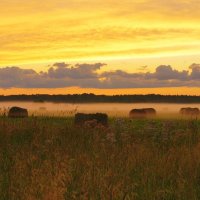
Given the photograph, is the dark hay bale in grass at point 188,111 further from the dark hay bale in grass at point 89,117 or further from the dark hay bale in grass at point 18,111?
the dark hay bale in grass at point 89,117

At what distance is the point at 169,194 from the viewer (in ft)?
25.8

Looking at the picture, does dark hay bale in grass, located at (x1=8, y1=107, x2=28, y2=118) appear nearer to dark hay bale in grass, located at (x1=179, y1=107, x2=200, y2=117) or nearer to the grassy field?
dark hay bale in grass, located at (x1=179, y1=107, x2=200, y2=117)

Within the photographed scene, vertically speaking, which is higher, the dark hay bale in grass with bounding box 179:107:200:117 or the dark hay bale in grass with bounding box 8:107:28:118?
the dark hay bale in grass with bounding box 8:107:28:118

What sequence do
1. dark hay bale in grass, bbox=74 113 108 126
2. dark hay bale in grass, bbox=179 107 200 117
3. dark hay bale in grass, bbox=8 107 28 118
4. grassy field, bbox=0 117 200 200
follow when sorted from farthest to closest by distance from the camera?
dark hay bale in grass, bbox=179 107 200 117 → dark hay bale in grass, bbox=8 107 28 118 → dark hay bale in grass, bbox=74 113 108 126 → grassy field, bbox=0 117 200 200

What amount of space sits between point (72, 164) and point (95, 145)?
2818 millimetres

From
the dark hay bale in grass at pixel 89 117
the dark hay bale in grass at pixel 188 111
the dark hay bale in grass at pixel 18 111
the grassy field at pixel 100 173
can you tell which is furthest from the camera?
the dark hay bale in grass at pixel 188 111

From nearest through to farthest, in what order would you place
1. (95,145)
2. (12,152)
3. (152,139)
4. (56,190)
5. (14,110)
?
(56,190) < (12,152) < (95,145) < (152,139) < (14,110)

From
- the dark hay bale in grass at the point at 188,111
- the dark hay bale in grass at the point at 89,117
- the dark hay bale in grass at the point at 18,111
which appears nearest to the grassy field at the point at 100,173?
the dark hay bale in grass at the point at 89,117

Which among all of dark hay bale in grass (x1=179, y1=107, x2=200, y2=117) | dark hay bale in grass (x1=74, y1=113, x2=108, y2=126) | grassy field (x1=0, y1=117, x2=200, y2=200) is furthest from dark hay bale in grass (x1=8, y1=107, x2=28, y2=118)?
grassy field (x1=0, y1=117, x2=200, y2=200)

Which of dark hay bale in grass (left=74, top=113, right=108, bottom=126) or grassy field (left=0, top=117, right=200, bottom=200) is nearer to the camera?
grassy field (left=0, top=117, right=200, bottom=200)


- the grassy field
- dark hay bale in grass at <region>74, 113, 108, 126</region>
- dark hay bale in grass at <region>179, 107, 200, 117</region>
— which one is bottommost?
dark hay bale in grass at <region>179, 107, 200, 117</region>

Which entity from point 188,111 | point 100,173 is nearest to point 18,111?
point 188,111

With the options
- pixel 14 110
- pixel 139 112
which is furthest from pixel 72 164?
pixel 139 112

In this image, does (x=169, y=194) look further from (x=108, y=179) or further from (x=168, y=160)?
(x=168, y=160)
